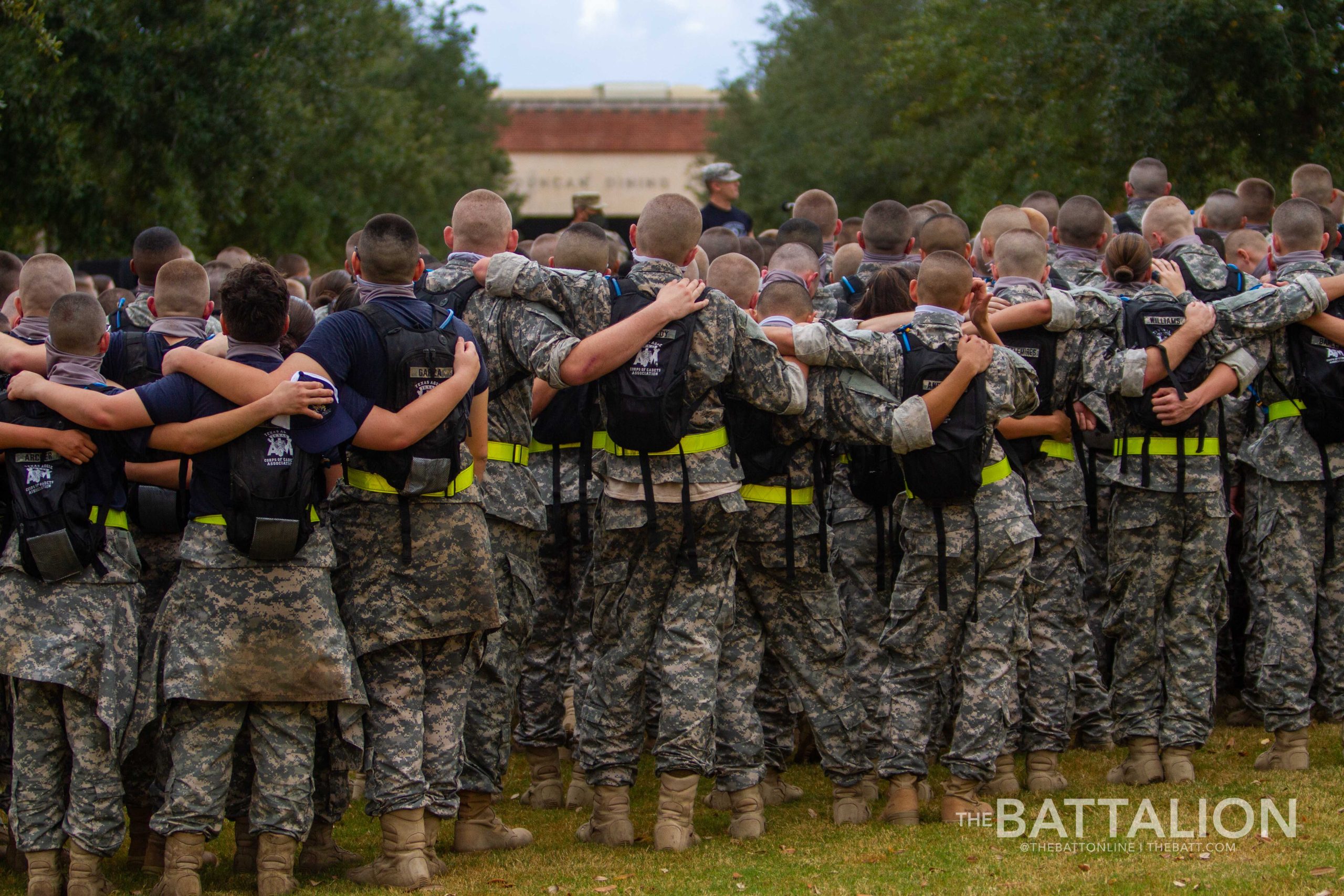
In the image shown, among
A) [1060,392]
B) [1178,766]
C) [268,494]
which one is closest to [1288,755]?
[1178,766]

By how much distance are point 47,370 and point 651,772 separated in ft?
12.1

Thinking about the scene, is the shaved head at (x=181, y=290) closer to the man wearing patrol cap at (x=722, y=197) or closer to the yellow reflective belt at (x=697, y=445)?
the yellow reflective belt at (x=697, y=445)

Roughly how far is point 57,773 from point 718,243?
186 inches

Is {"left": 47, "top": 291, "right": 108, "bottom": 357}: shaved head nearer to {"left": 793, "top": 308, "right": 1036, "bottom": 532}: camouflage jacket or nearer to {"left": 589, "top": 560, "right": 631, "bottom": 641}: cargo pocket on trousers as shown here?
{"left": 589, "top": 560, "right": 631, "bottom": 641}: cargo pocket on trousers

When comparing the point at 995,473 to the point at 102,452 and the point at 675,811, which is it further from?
the point at 102,452

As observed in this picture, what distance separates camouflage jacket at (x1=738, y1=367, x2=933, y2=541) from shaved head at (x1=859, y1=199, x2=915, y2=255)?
7.85ft

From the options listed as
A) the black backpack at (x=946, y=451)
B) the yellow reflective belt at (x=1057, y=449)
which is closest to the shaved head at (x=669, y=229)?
the black backpack at (x=946, y=451)

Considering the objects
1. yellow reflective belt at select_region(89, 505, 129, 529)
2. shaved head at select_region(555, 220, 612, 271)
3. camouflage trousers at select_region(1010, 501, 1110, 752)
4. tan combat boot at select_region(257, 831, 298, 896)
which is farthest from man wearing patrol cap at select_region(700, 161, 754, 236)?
tan combat boot at select_region(257, 831, 298, 896)

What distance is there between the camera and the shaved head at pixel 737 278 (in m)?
6.47

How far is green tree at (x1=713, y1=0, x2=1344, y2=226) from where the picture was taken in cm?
1465

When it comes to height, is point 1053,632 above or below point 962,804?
above

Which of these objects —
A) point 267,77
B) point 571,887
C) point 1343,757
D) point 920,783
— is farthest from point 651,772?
point 267,77

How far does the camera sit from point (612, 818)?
6.08 metres

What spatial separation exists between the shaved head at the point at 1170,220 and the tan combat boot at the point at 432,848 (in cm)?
501
